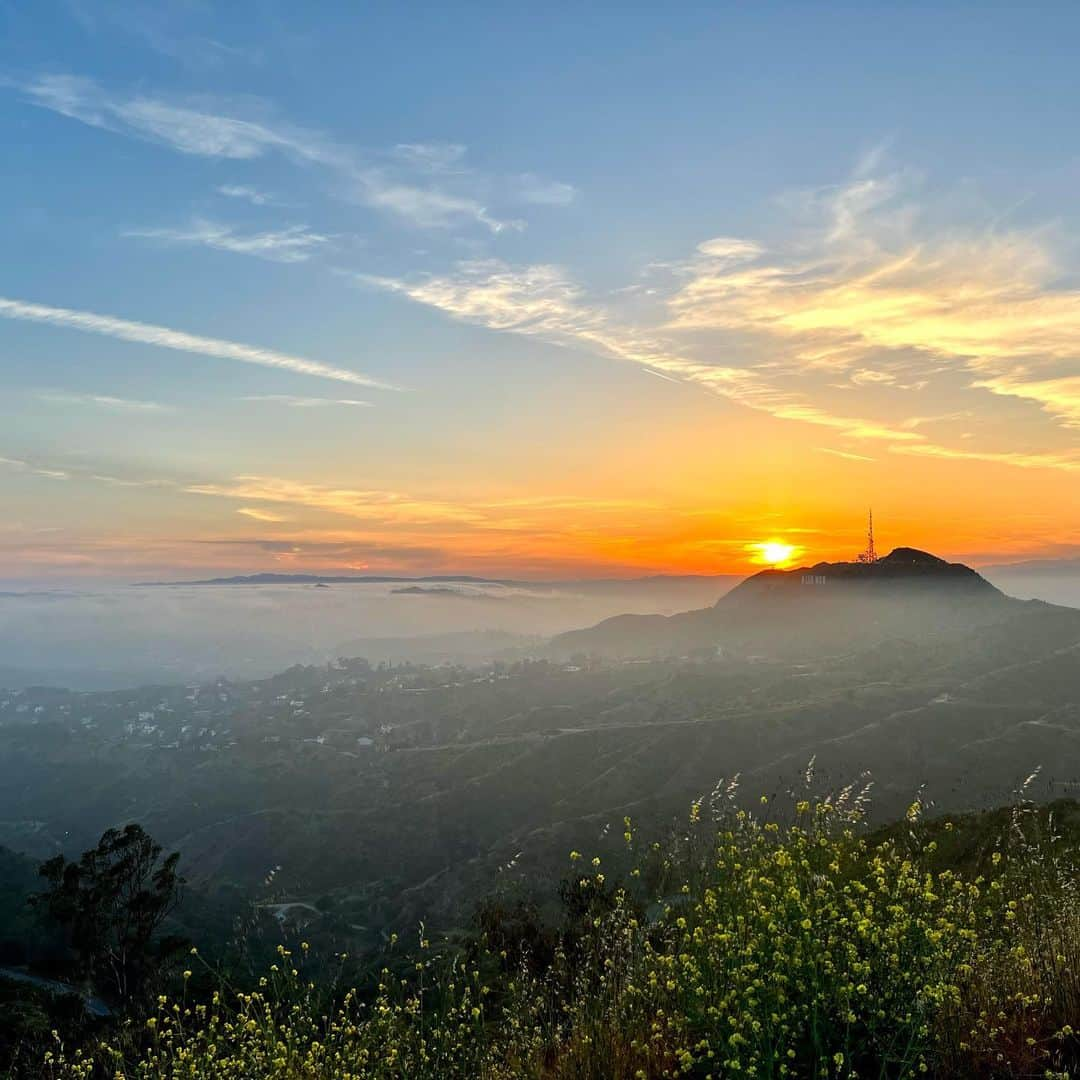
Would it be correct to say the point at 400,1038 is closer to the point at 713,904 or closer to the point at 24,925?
the point at 713,904

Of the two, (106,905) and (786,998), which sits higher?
(786,998)

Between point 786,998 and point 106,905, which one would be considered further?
point 106,905

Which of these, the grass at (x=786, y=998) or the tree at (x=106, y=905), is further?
the tree at (x=106, y=905)

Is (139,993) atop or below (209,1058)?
below

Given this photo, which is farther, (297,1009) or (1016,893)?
(1016,893)

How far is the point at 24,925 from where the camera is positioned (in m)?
106

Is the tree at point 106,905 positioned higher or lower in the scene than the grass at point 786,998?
lower

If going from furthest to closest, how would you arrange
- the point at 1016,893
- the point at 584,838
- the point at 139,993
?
the point at 584,838
the point at 139,993
the point at 1016,893

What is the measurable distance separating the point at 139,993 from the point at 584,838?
140093 mm

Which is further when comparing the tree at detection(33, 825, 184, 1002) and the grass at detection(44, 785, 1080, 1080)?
the tree at detection(33, 825, 184, 1002)

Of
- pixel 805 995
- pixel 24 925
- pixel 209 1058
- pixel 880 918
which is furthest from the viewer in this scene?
pixel 24 925

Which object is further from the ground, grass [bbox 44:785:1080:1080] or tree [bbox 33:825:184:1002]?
grass [bbox 44:785:1080:1080]

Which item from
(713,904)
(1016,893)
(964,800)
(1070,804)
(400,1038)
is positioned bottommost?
(964,800)

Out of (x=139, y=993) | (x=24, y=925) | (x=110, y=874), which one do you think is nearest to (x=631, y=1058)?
(x=139, y=993)
